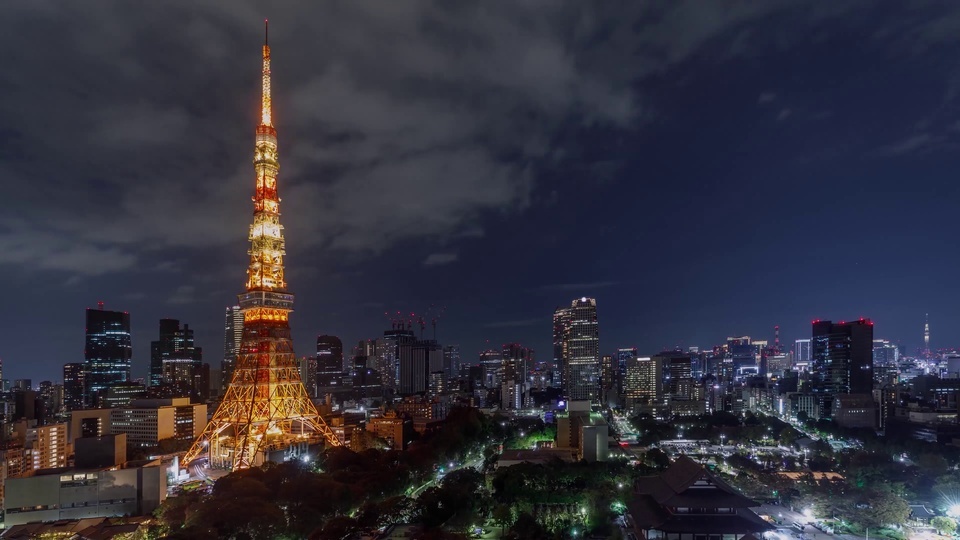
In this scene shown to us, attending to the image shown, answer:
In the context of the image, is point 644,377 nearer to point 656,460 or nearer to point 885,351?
point 656,460

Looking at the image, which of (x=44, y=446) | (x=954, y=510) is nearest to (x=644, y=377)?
(x=954, y=510)

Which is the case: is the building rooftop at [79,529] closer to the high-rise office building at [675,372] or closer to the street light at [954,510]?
the street light at [954,510]

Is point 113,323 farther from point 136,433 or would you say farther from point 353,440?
point 353,440

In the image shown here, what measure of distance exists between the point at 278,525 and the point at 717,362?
124m

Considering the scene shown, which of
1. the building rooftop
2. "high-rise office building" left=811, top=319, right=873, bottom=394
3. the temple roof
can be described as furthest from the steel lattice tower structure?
"high-rise office building" left=811, top=319, right=873, bottom=394

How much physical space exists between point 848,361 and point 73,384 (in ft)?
265

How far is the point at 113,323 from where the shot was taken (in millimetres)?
70812

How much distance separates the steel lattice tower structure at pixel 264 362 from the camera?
2995 centimetres

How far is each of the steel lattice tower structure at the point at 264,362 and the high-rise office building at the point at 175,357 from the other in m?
49.2

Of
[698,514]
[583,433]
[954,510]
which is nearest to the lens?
[698,514]

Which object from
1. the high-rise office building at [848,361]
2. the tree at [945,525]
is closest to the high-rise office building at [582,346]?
the high-rise office building at [848,361]

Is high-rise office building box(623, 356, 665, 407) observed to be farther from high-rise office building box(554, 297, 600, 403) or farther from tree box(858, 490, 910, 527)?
tree box(858, 490, 910, 527)

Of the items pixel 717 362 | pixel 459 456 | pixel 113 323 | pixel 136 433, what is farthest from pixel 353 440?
pixel 717 362

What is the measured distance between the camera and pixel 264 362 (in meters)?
30.6
